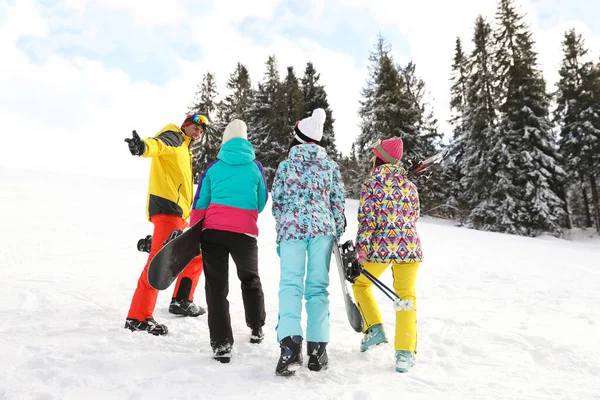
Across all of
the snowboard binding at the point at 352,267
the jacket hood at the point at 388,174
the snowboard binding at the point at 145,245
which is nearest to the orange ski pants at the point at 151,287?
the snowboard binding at the point at 145,245

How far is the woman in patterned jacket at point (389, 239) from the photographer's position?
3412 millimetres

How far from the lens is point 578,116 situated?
24500 mm

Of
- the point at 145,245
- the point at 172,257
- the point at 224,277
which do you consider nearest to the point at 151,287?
the point at 172,257

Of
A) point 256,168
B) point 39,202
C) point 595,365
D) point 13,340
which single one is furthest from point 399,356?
point 39,202

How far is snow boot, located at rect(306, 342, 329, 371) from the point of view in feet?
9.77

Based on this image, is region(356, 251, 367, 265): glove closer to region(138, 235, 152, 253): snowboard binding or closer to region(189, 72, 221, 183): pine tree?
region(138, 235, 152, 253): snowboard binding

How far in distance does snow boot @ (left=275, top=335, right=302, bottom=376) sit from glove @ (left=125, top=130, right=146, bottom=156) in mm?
2098

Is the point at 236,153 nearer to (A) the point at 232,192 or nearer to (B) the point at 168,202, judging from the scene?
(A) the point at 232,192

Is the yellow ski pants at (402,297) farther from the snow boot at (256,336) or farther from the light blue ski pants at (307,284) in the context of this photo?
the snow boot at (256,336)

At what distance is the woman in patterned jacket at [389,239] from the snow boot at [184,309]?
190 cm

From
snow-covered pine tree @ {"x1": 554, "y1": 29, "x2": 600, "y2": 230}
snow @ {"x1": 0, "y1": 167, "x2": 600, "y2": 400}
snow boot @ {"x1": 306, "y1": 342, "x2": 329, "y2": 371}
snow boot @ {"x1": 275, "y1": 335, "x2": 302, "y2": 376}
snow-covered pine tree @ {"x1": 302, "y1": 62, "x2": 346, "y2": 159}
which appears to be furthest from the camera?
snow-covered pine tree @ {"x1": 302, "y1": 62, "x2": 346, "y2": 159}

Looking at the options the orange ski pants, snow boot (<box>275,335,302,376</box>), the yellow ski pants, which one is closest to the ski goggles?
the orange ski pants

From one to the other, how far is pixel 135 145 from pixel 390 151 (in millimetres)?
2367

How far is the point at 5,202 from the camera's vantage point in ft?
36.1
